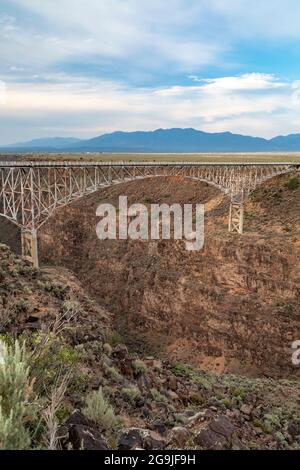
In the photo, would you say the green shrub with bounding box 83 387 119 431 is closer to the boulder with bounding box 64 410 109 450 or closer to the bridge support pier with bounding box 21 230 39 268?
the boulder with bounding box 64 410 109 450

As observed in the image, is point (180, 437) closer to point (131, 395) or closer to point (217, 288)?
point (131, 395)

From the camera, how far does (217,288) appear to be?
4175cm

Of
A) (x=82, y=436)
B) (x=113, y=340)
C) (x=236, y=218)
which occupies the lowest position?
(x=113, y=340)

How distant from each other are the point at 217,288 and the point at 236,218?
8293mm

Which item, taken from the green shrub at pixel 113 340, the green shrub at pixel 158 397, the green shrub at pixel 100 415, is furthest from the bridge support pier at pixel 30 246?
the green shrub at pixel 100 415

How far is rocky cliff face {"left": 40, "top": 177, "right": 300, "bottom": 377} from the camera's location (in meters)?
37.4

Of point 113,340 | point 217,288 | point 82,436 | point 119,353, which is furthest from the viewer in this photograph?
point 217,288

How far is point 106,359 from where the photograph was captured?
1291cm

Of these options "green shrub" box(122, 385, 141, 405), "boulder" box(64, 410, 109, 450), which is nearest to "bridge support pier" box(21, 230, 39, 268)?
"green shrub" box(122, 385, 141, 405)

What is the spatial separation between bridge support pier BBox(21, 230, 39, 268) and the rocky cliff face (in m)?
18.4

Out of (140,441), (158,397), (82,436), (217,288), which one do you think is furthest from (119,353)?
(217,288)

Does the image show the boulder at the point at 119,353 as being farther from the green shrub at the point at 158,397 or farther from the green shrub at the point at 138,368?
the green shrub at the point at 158,397

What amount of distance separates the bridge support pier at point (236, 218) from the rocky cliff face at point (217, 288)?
3.47 ft

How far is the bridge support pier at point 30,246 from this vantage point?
2819cm
